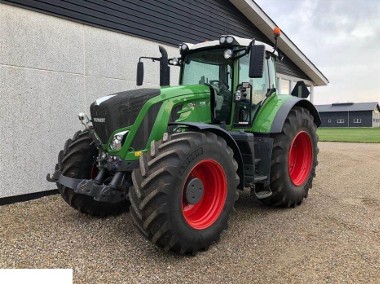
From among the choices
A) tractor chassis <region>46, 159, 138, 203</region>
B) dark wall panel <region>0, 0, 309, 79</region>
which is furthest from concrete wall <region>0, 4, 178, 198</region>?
tractor chassis <region>46, 159, 138, 203</region>

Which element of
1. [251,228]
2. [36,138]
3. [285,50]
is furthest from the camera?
[285,50]

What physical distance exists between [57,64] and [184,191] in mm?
3973

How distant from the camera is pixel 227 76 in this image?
15.9 ft

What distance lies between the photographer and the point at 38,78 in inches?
232

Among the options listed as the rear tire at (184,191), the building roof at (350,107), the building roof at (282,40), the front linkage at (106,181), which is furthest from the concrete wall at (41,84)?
the building roof at (350,107)

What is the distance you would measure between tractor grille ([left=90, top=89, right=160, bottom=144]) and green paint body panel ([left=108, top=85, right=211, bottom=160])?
0.18 feet

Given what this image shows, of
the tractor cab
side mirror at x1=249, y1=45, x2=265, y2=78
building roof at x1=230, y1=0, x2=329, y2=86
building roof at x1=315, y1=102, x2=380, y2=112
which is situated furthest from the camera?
building roof at x1=315, y1=102, x2=380, y2=112

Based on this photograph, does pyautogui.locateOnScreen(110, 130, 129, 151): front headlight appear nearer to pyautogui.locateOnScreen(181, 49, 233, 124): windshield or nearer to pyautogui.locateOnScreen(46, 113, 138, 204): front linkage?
pyautogui.locateOnScreen(46, 113, 138, 204): front linkage

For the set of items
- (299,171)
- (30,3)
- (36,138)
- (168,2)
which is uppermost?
(168,2)

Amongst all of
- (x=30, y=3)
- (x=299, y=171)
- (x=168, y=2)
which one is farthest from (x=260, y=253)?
(x=168, y=2)

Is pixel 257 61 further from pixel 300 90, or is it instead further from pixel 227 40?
pixel 300 90

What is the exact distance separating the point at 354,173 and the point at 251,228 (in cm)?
530

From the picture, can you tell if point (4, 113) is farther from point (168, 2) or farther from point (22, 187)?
point (168, 2)

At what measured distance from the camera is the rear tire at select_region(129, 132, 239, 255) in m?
3.17
